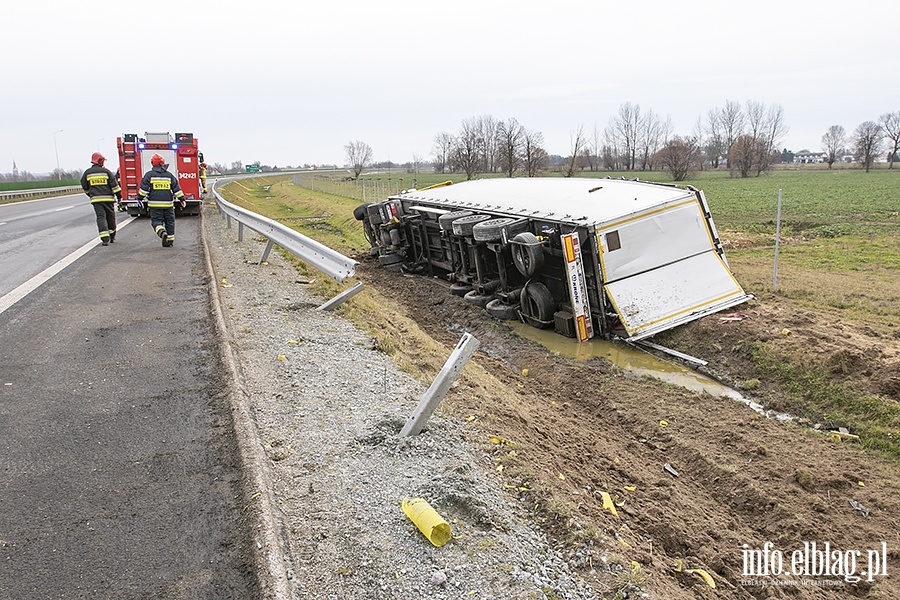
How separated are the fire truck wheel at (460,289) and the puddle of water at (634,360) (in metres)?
1.95

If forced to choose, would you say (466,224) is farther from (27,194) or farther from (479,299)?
(27,194)

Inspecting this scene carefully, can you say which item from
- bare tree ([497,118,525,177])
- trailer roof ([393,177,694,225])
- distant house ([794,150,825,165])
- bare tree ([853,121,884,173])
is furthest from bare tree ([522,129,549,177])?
distant house ([794,150,825,165])

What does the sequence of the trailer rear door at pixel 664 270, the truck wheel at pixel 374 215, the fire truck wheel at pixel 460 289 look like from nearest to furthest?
1. the trailer rear door at pixel 664 270
2. the fire truck wheel at pixel 460 289
3. the truck wheel at pixel 374 215

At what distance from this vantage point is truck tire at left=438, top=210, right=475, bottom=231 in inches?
432

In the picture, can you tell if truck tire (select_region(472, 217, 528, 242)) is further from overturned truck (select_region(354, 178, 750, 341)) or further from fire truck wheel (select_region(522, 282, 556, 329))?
fire truck wheel (select_region(522, 282, 556, 329))

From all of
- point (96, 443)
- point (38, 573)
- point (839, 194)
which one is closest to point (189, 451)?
point (96, 443)

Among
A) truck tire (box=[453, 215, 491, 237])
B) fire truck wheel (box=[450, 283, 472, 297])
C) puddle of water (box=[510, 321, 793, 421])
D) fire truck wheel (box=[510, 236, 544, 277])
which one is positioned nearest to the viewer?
puddle of water (box=[510, 321, 793, 421])

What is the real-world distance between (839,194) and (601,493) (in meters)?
33.7

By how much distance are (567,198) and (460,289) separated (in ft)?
8.95

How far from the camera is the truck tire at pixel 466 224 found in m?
10.3

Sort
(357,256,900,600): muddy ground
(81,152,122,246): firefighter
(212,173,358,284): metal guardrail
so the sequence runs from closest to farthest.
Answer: (357,256,900,600): muddy ground, (212,173,358,284): metal guardrail, (81,152,122,246): firefighter

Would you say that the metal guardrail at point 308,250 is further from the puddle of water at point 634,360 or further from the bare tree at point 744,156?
the bare tree at point 744,156

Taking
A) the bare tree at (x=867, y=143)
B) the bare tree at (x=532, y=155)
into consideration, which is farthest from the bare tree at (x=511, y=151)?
the bare tree at (x=867, y=143)

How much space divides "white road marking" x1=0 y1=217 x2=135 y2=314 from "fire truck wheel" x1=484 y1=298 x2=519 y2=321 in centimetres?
635
